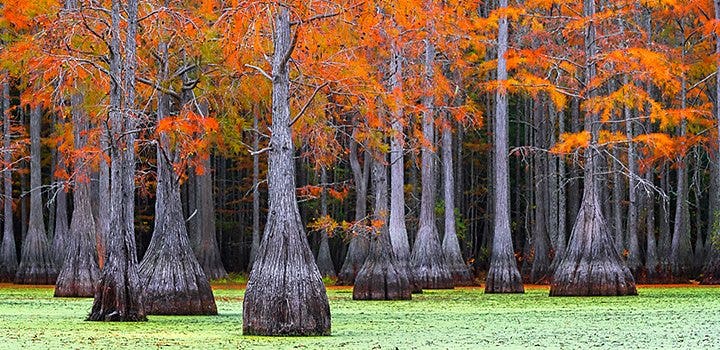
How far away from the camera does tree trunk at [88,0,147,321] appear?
17.5 m

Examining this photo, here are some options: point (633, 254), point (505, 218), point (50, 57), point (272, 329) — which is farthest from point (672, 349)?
point (633, 254)

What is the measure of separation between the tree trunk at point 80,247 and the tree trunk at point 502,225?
28.6ft

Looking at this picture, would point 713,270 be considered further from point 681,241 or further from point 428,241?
point 428,241

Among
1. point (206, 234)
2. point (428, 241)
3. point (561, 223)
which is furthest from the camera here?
point (206, 234)

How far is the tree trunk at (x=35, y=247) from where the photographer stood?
35469 mm

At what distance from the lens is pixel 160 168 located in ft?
65.6

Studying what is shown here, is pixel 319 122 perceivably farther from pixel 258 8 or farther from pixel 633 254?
pixel 633 254

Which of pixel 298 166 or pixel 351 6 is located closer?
pixel 351 6

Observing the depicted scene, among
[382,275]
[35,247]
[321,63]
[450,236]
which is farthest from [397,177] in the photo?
[35,247]

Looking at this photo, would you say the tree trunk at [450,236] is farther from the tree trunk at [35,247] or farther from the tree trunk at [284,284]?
the tree trunk at [284,284]

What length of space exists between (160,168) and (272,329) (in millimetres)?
6033

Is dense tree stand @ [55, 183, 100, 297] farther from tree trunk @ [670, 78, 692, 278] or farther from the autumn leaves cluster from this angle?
tree trunk @ [670, 78, 692, 278]

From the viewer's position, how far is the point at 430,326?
16.7 metres

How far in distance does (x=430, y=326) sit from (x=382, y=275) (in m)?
8.20
